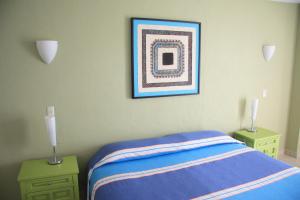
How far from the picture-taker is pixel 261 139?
2.84m

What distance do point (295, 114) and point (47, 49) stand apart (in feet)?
11.7

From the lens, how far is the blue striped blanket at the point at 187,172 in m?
1.69

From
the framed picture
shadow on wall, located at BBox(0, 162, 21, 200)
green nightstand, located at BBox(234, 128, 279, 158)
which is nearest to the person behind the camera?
shadow on wall, located at BBox(0, 162, 21, 200)

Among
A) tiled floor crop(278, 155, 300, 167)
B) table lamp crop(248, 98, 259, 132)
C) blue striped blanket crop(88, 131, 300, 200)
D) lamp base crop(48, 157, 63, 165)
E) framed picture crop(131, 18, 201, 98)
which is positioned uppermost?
framed picture crop(131, 18, 201, 98)

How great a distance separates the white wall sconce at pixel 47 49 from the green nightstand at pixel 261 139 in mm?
2431

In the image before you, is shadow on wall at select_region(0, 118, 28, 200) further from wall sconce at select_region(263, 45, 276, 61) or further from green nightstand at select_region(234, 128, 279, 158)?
wall sconce at select_region(263, 45, 276, 61)

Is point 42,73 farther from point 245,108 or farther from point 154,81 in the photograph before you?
point 245,108

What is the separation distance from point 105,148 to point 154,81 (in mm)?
884

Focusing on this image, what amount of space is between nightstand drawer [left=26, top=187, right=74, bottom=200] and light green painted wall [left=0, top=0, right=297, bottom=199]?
0.41 metres

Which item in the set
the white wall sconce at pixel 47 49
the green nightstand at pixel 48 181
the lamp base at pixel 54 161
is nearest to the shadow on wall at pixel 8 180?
the green nightstand at pixel 48 181

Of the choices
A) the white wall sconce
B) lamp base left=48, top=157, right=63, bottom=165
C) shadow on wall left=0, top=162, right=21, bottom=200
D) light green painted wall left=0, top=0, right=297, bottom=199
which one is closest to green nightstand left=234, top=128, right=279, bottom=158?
light green painted wall left=0, top=0, right=297, bottom=199

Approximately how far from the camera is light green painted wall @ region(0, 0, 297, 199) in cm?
206

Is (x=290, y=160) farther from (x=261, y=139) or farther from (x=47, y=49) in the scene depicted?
(x=47, y=49)

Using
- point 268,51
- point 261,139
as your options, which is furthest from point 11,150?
point 268,51
